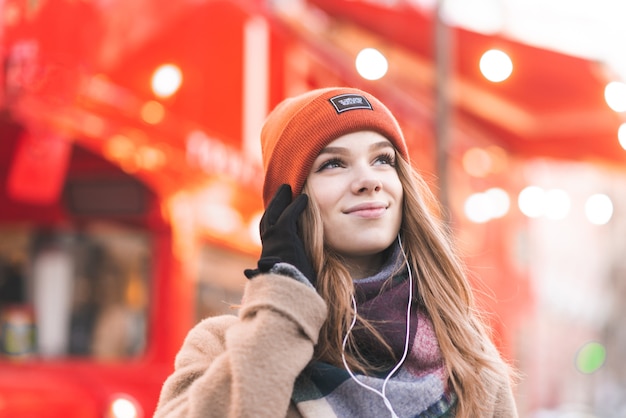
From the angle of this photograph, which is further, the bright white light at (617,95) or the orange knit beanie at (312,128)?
the bright white light at (617,95)

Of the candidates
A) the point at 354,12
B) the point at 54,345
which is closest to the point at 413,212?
the point at 54,345

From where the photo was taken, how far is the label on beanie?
7.84ft

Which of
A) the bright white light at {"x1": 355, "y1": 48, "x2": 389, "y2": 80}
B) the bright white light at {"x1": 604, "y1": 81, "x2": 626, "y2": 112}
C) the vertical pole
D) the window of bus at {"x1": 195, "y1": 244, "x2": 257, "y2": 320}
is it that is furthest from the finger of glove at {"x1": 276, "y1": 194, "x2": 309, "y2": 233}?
the bright white light at {"x1": 604, "y1": 81, "x2": 626, "y2": 112}

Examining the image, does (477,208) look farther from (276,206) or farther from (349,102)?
(276,206)

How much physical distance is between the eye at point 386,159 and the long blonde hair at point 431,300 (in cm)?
4

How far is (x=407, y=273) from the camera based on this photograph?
2.34 metres

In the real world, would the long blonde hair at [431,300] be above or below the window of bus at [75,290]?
below

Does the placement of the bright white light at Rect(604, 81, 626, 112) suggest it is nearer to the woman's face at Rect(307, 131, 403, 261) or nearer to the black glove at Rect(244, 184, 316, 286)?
the woman's face at Rect(307, 131, 403, 261)

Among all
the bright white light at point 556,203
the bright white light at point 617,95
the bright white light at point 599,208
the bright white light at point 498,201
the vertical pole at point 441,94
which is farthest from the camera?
the bright white light at point 556,203

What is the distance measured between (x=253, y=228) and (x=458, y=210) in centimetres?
357

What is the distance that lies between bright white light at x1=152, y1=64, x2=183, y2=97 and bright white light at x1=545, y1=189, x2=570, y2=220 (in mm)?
7106

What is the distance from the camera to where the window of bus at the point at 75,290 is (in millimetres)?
6219

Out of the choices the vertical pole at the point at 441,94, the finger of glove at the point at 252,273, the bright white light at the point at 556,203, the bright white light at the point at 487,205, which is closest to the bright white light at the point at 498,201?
the bright white light at the point at 487,205

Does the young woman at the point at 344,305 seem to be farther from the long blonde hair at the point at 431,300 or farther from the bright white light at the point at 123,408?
the bright white light at the point at 123,408
